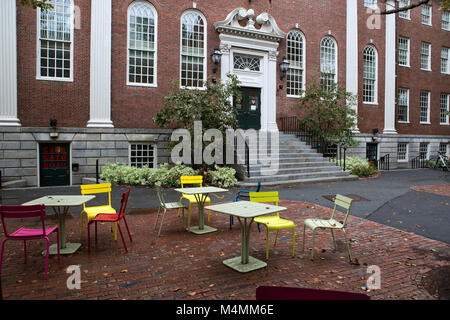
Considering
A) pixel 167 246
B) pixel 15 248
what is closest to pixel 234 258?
pixel 167 246

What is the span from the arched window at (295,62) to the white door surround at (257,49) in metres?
1.07

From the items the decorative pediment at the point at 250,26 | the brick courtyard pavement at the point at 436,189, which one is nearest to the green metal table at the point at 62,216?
the brick courtyard pavement at the point at 436,189

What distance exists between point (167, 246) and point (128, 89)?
35.2ft

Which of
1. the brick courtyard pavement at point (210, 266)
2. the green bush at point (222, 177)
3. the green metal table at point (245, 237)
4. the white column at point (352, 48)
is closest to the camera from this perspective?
the brick courtyard pavement at point (210, 266)

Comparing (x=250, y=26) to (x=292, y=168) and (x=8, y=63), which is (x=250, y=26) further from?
(x=8, y=63)

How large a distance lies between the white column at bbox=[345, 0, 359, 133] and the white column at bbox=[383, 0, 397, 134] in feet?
9.70

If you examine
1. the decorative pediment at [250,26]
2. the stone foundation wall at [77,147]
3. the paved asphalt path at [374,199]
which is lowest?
the paved asphalt path at [374,199]

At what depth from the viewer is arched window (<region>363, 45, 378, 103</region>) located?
21000 millimetres

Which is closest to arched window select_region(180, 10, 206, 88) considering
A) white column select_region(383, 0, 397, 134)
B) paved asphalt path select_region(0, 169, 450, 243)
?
paved asphalt path select_region(0, 169, 450, 243)

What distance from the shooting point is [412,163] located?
22.5 meters

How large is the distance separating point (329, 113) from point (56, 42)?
1384cm

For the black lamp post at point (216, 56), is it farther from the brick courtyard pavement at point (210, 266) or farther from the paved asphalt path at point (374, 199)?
the brick courtyard pavement at point (210, 266)

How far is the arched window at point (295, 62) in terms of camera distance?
1856 centimetres

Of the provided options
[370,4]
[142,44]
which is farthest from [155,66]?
[370,4]
